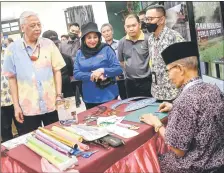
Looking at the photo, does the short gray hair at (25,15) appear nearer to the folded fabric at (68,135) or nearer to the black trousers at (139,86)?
the folded fabric at (68,135)

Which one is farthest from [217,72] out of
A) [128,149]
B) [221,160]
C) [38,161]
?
[38,161]

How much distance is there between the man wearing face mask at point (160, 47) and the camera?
1.88 m

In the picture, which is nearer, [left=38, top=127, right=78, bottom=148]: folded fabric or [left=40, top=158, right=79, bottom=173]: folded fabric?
[left=40, top=158, right=79, bottom=173]: folded fabric

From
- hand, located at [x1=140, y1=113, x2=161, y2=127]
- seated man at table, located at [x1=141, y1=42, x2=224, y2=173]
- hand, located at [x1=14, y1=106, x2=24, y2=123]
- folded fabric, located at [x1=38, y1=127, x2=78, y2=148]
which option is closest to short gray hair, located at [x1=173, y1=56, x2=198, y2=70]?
seated man at table, located at [x1=141, y1=42, x2=224, y2=173]

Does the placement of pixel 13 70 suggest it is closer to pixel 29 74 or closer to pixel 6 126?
pixel 29 74

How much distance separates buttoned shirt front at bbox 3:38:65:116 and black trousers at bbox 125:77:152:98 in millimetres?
847

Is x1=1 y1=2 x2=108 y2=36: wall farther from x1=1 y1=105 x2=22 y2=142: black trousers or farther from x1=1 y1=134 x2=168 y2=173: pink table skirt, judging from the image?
x1=1 y1=134 x2=168 y2=173: pink table skirt

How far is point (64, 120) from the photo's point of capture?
1359mm

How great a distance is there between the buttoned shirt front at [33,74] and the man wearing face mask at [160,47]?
2.64 ft

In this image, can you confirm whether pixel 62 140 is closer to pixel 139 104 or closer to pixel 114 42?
pixel 139 104

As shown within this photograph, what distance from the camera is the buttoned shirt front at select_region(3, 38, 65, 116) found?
1.54 meters

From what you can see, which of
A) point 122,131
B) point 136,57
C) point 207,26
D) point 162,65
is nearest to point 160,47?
point 162,65

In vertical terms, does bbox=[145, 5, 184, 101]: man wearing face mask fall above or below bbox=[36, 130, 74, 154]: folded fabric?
above

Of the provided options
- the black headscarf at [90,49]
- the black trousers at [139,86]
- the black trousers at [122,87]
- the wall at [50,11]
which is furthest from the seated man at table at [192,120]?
the black trousers at [122,87]
